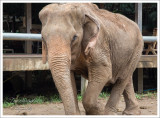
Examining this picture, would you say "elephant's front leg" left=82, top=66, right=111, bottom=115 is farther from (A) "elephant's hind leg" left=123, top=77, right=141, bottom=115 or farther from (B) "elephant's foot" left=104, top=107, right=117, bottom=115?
(A) "elephant's hind leg" left=123, top=77, right=141, bottom=115

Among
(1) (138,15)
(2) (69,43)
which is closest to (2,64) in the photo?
(2) (69,43)

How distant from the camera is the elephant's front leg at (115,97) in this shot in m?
5.27

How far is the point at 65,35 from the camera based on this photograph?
3.79 meters

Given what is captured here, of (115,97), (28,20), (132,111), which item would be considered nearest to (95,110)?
(115,97)

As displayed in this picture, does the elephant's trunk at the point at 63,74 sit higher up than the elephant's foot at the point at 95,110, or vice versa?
the elephant's trunk at the point at 63,74

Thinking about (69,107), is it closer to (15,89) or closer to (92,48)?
(92,48)

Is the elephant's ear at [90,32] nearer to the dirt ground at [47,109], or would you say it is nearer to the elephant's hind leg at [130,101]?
the elephant's hind leg at [130,101]

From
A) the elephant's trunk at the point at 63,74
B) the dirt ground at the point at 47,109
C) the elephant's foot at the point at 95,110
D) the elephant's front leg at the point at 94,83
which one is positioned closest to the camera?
the elephant's trunk at the point at 63,74

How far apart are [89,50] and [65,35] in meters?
0.59

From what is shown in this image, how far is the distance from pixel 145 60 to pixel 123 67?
128 inches

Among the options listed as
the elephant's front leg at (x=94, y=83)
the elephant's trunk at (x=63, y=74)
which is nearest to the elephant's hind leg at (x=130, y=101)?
the elephant's front leg at (x=94, y=83)

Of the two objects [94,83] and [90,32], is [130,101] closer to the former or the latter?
[94,83]

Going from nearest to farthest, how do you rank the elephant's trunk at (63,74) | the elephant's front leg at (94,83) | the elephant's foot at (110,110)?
the elephant's trunk at (63,74) < the elephant's front leg at (94,83) < the elephant's foot at (110,110)

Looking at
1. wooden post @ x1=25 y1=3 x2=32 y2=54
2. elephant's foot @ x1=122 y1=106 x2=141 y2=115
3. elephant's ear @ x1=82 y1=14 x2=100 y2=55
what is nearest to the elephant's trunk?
elephant's ear @ x1=82 y1=14 x2=100 y2=55
